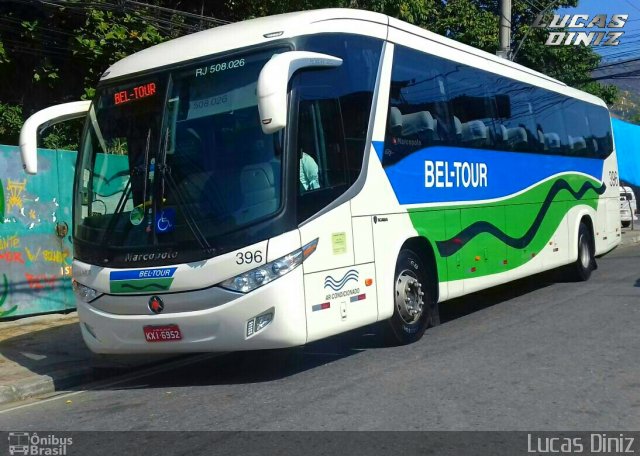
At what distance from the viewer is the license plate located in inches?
285

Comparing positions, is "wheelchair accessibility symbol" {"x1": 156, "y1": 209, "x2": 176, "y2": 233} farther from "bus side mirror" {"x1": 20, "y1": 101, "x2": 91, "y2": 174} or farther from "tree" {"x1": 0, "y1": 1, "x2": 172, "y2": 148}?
"tree" {"x1": 0, "y1": 1, "x2": 172, "y2": 148}

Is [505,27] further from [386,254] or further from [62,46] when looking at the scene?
[386,254]

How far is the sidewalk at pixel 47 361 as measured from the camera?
8016mm

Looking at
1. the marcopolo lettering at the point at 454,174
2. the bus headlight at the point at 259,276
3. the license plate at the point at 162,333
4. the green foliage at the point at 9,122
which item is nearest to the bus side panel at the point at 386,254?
A: the marcopolo lettering at the point at 454,174

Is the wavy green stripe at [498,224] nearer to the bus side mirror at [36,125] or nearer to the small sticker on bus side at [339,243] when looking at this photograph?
Answer: the small sticker on bus side at [339,243]

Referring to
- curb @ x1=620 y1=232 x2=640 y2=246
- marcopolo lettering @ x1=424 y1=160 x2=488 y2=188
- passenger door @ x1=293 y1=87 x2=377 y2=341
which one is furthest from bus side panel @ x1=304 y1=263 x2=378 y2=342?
curb @ x1=620 y1=232 x2=640 y2=246

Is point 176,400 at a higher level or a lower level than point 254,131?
lower

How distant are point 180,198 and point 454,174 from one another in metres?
4.14

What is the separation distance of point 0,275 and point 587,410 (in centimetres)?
823

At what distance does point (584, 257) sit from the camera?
14.8m

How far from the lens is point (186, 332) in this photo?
23.7ft

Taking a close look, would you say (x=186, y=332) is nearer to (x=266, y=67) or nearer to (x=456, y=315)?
(x=266, y=67)
